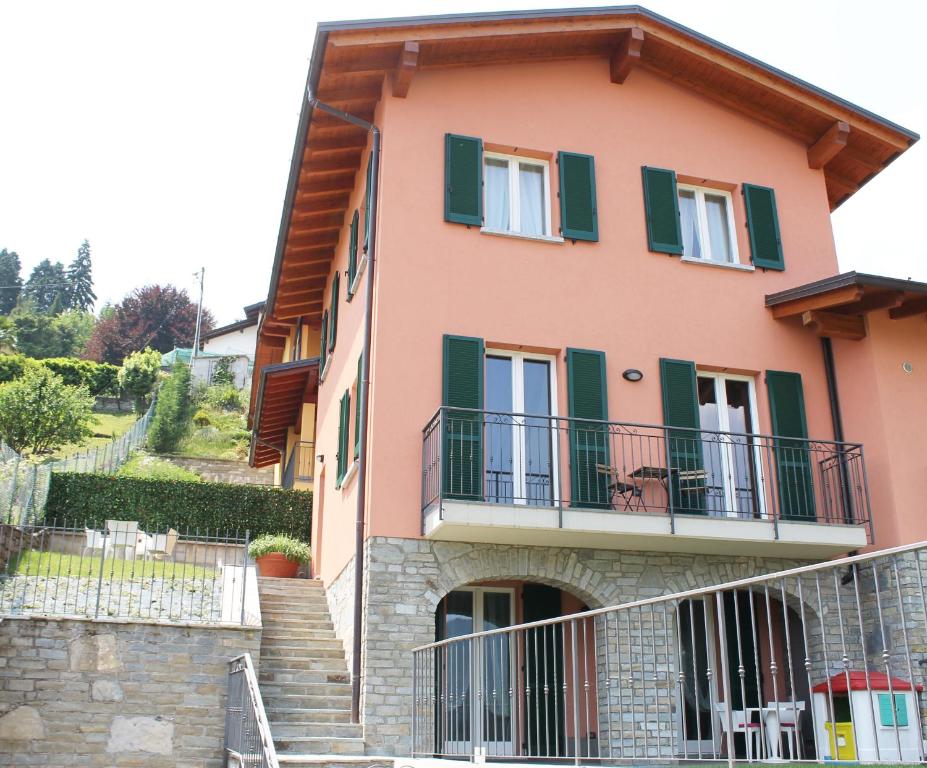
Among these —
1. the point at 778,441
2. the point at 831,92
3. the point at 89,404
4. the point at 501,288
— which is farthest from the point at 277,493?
the point at 89,404

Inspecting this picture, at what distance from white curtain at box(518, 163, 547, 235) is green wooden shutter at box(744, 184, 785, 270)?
3058mm

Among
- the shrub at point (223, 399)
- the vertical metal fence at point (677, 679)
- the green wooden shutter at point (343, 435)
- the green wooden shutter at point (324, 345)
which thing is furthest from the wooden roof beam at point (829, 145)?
the shrub at point (223, 399)

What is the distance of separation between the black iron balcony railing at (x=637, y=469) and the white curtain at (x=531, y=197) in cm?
271

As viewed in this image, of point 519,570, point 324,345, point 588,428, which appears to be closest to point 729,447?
point 588,428

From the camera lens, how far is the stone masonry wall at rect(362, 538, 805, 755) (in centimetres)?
1076

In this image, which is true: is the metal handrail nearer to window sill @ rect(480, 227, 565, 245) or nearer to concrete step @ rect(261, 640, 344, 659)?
concrete step @ rect(261, 640, 344, 659)

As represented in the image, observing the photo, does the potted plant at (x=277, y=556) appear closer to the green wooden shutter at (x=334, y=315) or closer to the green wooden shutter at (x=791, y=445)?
the green wooden shutter at (x=334, y=315)

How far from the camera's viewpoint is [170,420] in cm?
3478

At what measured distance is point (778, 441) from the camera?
12.9 m

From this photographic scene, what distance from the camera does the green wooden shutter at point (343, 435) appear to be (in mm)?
13977

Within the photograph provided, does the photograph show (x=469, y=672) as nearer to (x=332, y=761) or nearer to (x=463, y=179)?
(x=332, y=761)

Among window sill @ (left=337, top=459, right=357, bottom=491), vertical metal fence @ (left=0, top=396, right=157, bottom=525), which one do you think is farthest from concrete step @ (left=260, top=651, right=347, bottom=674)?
vertical metal fence @ (left=0, top=396, right=157, bottom=525)

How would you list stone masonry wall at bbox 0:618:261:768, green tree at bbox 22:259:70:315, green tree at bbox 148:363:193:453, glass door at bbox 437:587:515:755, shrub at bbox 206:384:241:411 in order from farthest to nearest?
green tree at bbox 22:259:70:315
shrub at bbox 206:384:241:411
green tree at bbox 148:363:193:453
stone masonry wall at bbox 0:618:261:768
glass door at bbox 437:587:515:755

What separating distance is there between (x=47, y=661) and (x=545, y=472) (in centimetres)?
592
